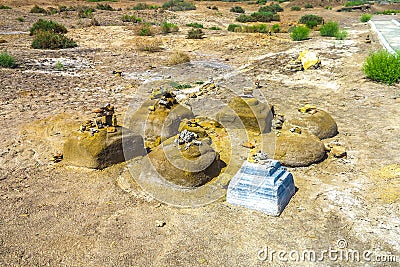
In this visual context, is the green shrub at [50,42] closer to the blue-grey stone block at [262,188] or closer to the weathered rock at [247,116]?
the weathered rock at [247,116]

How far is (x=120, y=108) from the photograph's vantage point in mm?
8281

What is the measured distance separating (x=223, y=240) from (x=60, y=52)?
12.7 m

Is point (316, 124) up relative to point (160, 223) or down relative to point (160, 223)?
up

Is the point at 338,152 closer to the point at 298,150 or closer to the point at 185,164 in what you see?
the point at 298,150

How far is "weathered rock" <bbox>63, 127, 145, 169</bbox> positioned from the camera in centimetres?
541

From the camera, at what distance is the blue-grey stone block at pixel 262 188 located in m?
4.29

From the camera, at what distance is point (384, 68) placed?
949cm

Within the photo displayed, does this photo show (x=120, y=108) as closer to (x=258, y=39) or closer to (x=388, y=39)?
(x=258, y=39)

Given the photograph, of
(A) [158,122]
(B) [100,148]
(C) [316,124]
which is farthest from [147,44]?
(B) [100,148]

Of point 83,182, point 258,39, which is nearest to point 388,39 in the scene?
point 258,39

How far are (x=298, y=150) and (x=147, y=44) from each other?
40.2ft

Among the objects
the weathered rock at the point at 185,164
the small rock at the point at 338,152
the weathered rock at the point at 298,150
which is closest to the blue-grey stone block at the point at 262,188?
the weathered rock at the point at 185,164

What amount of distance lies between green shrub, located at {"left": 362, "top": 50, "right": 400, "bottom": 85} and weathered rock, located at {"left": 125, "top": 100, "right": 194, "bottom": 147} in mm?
6016

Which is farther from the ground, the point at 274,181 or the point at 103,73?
the point at 274,181
